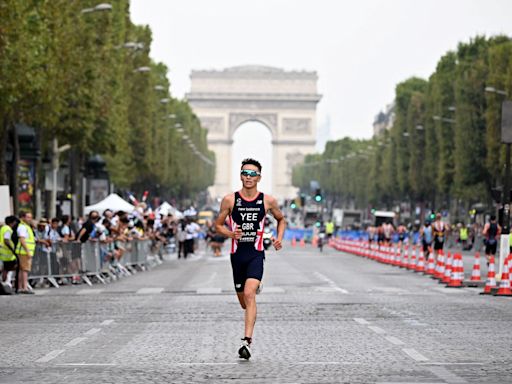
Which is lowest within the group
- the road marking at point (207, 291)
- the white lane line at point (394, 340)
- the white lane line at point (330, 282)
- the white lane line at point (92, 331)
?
the white lane line at point (92, 331)

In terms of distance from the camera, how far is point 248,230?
1568 cm

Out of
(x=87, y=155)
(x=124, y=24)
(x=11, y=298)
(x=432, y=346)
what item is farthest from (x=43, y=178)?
(x=432, y=346)

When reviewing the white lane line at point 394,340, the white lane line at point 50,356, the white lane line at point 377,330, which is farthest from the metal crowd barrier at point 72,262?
the white lane line at point 50,356

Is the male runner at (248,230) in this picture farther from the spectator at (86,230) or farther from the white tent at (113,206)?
the white tent at (113,206)

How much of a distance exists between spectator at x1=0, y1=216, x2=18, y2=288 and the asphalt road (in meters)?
1.12

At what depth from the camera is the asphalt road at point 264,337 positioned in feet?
45.4

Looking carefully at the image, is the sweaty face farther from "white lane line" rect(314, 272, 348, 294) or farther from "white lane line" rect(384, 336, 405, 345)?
"white lane line" rect(314, 272, 348, 294)

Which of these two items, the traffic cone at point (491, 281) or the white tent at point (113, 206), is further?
the white tent at point (113, 206)

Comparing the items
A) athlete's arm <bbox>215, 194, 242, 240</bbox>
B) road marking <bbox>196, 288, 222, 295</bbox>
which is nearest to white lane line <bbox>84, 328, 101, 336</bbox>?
athlete's arm <bbox>215, 194, 242, 240</bbox>

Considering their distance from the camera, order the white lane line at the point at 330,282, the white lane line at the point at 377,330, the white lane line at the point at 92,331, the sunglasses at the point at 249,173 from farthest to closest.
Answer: the white lane line at the point at 330,282 < the white lane line at the point at 92,331 < the white lane line at the point at 377,330 < the sunglasses at the point at 249,173

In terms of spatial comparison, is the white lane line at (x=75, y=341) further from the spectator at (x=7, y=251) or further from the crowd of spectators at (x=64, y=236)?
the spectator at (x=7, y=251)

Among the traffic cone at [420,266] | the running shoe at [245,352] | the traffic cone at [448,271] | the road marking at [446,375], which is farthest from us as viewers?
the traffic cone at [420,266]

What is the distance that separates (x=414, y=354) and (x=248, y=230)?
1.94 meters

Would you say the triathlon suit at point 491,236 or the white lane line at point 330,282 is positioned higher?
the triathlon suit at point 491,236
